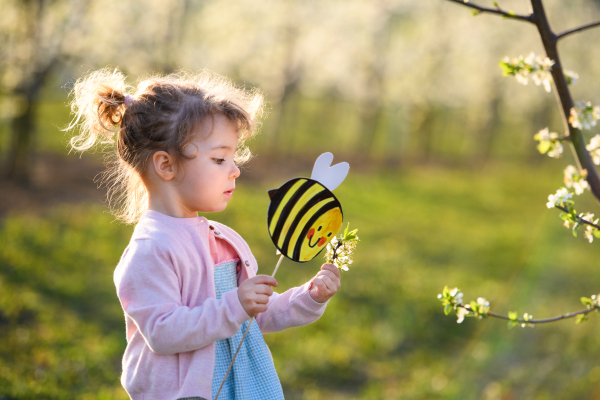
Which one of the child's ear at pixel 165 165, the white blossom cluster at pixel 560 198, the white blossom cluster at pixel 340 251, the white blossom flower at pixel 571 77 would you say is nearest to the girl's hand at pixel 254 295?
the white blossom cluster at pixel 340 251

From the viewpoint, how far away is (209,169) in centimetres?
145

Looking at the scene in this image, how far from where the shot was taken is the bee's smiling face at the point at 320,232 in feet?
4.87

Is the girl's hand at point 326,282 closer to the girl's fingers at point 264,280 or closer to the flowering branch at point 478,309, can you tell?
the girl's fingers at point 264,280

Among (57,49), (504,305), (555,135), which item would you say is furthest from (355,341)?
(57,49)

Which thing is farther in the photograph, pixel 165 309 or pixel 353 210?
pixel 353 210

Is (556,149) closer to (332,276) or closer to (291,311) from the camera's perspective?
(332,276)

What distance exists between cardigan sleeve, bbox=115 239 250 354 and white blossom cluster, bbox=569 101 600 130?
3.29ft

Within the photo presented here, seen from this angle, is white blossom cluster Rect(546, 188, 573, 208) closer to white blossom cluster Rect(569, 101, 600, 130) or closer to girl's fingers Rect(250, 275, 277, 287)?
white blossom cluster Rect(569, 101, 600, 130)

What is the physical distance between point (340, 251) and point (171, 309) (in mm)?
489

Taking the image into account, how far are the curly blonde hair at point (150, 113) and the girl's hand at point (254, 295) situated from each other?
1.35ft

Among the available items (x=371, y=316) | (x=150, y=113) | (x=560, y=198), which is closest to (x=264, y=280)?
(x=150, y=113)

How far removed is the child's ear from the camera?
A: 1461mm

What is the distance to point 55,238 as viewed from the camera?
218 inches

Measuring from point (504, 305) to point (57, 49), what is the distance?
6.78m
